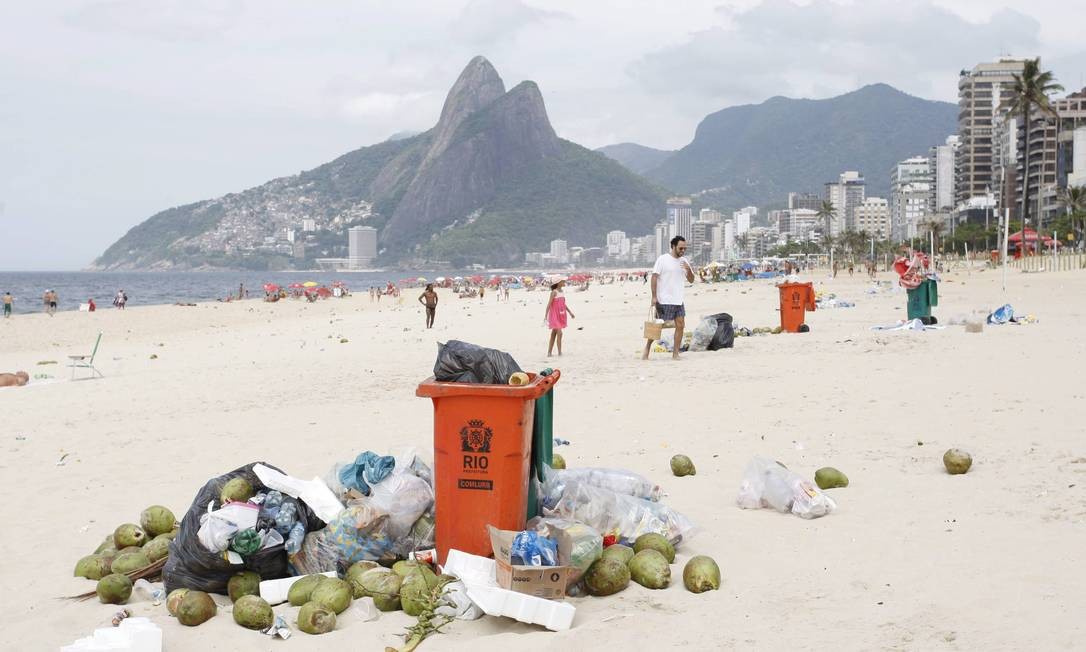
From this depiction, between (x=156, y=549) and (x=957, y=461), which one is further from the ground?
(x=957, y=461)

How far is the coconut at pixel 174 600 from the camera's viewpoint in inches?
153

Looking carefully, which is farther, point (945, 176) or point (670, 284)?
point (945, 176)

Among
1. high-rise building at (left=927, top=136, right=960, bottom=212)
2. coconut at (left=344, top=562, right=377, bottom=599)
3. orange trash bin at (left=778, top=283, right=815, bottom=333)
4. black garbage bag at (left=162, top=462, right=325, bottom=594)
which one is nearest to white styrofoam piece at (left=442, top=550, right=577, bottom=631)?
coconut at (left=344, top=562, right=377, bottom=599)

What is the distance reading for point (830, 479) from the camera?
5621 mm

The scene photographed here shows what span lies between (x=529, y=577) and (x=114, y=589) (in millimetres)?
2003

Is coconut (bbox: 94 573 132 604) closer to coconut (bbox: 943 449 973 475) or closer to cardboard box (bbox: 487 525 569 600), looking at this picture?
cardboard box (bbox: 487 525 569 600)

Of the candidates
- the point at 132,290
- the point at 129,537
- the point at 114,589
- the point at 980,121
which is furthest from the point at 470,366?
the point at 980,121

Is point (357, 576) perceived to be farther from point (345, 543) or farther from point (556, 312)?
point (556, 312)

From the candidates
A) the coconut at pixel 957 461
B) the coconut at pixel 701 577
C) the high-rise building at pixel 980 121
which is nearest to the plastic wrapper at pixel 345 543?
the coconut at pixel 701 577

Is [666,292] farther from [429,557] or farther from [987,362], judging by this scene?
[429,557]

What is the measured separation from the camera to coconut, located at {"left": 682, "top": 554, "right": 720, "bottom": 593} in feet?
13.0

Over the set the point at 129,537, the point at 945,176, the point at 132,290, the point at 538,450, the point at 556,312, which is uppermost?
the point at 945,176

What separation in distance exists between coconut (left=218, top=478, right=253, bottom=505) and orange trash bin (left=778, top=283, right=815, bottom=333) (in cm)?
1245

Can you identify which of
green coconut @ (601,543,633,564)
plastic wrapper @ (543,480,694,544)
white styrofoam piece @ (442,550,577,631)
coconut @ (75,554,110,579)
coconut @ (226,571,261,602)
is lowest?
coconut @ (75,554,110,579)
